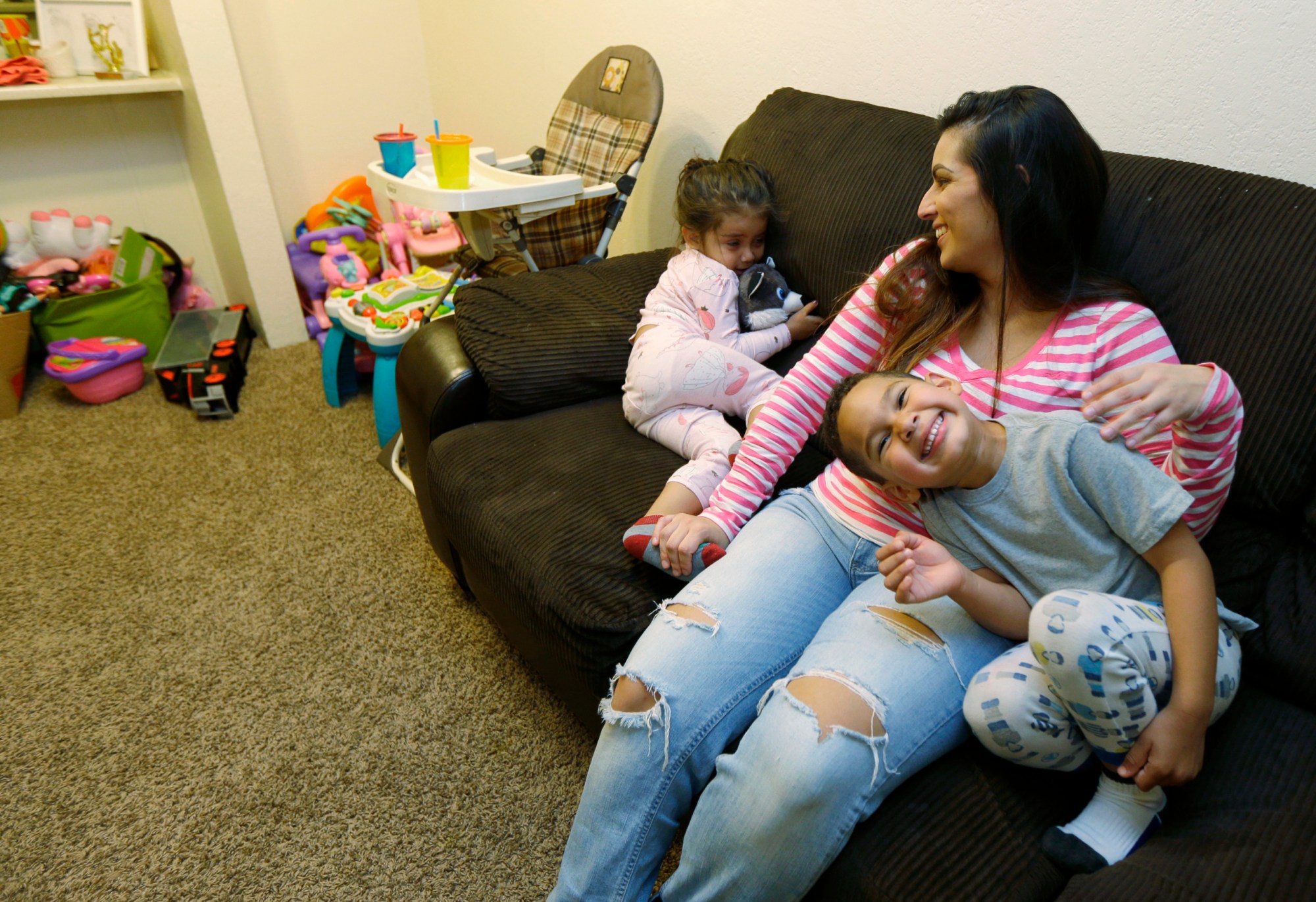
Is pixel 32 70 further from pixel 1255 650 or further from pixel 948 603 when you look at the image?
pixel 1255 650

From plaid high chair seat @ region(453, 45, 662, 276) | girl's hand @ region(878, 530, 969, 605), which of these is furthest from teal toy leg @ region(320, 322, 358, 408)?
girl's hand @ region(878, 530, 969, 605)

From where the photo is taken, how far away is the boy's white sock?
2.60 feet

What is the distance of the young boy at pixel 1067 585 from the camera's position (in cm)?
80

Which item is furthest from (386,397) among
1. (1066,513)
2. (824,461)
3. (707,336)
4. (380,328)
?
(1066,513)

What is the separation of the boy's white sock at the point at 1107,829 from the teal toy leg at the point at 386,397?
1.72 meters

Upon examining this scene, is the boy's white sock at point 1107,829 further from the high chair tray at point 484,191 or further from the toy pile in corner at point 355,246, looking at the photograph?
the toy pile in corner at point 355,246

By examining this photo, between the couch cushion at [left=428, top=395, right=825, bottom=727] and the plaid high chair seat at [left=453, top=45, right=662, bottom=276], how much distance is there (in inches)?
26.4

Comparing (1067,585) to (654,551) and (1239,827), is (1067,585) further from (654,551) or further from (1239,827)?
(654,551)

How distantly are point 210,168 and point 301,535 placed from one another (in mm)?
1486

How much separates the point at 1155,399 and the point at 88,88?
2888 mm

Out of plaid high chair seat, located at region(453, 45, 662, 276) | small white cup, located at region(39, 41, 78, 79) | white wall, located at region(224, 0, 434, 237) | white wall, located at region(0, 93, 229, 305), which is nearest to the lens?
plaid high chair seat, located at region(453, 45, 662, 276)

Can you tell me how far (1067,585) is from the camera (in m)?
0.92

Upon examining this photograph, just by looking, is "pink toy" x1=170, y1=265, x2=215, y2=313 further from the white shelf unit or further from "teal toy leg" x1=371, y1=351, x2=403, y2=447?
"teal toy leg" x1=371, y1=351, x2=403, y2=447

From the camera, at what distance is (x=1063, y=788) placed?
2.89 ft
